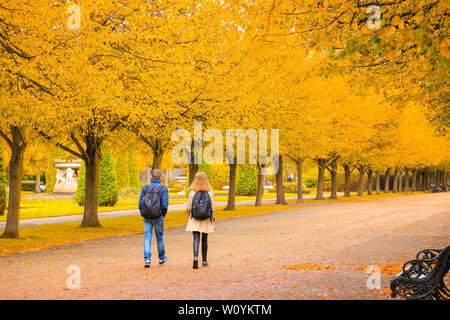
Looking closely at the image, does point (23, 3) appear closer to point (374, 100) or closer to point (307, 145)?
point (307, 145)

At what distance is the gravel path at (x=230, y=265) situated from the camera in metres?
7.30

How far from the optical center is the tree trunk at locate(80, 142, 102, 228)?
18.6 m

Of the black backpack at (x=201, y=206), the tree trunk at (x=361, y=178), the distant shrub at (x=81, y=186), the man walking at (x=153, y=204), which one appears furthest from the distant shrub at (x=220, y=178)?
the black backpack at (x=201, y=206)

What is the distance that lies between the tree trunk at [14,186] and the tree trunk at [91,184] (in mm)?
3378

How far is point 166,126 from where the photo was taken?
17.6 metres

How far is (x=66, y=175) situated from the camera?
41938 millimetres

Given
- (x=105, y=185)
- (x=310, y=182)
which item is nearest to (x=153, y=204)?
(x=105, y=185)

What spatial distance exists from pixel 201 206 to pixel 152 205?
98cm

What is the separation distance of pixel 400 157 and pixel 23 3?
40923 millimetres

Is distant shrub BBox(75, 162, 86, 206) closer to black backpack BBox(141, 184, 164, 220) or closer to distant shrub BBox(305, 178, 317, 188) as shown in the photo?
black backpack BBox(141, 184, 164, 220)

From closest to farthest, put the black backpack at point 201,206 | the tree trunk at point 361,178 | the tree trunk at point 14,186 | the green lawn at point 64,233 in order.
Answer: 1. the black backpack at point 201,206
2. the green lawn at point 64,233
3. the tree trunk at point 14,186
4. the tree trunk at point 361,178

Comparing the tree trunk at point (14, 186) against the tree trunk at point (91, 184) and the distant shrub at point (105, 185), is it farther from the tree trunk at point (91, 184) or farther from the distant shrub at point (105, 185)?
the distant shrub at point (105, 185)

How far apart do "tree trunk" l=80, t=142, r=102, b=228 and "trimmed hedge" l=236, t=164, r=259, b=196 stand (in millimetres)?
30030

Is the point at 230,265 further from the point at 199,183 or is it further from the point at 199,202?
the point at 199,183
